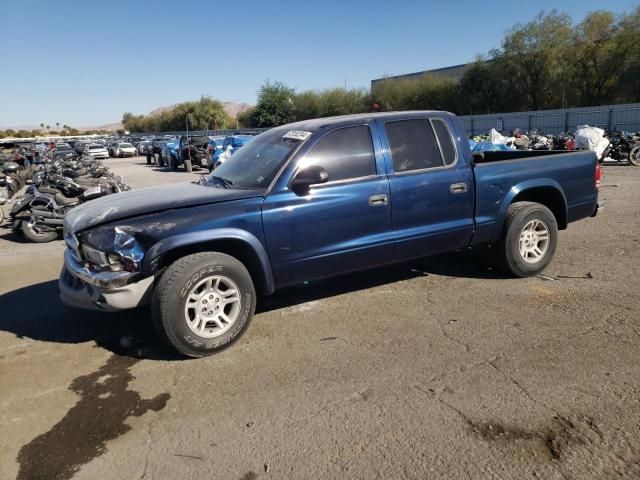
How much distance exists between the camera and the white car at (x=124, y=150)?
43875 millimetres

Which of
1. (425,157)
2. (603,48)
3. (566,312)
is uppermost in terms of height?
(603,48)

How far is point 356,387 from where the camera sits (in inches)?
130

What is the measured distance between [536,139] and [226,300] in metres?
19.1

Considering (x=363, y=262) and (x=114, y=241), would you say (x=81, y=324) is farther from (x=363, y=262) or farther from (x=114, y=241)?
(x=363, y=262)

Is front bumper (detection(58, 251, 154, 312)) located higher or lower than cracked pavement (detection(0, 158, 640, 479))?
higher

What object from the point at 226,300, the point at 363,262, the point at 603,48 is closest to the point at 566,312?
the point at 363,262

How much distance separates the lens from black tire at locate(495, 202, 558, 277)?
5.10 meters

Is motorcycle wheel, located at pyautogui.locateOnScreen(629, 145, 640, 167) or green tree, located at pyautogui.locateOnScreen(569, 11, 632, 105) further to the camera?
green tree, located at pyautogui.locateOnScreen(569, 11, 632, 105)

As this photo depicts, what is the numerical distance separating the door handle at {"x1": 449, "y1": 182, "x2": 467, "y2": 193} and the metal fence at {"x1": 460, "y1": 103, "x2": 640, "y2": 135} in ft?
71.3

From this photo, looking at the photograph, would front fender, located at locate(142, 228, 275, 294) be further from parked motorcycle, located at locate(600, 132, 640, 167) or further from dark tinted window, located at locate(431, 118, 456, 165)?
parked motorcycle, located at locate(600, 132, 640, 167)

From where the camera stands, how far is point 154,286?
372 centimetres

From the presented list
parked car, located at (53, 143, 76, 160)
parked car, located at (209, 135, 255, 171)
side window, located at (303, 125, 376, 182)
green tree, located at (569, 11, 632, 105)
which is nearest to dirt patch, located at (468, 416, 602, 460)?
side window, located at (303, 125, 376, 182)

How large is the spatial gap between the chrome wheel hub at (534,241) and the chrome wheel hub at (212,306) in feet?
10.4

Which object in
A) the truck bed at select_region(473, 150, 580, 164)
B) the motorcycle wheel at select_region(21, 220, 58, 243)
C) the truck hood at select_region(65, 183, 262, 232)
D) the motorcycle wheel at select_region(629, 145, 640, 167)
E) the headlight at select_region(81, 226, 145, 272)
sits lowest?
the motorcycle wheel at select_region(629, 145, 640, 167)
